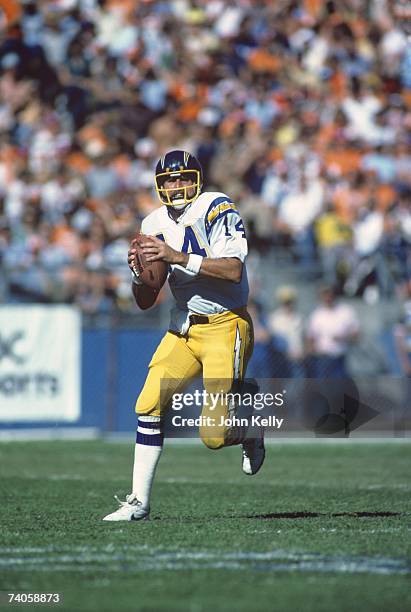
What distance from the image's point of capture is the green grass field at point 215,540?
13.4 ft

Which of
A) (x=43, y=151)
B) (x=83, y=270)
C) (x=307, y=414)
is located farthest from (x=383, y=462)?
(x=43, y=151)

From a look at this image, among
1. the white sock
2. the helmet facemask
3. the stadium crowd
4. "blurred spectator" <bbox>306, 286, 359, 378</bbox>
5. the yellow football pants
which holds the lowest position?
the white sock

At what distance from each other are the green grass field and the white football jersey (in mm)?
1192

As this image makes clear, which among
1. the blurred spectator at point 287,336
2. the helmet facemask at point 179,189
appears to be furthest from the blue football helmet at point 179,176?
the blurred spectator at point 287,336

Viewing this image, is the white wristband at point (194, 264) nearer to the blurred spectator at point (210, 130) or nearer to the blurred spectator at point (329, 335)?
the blurred spectator at point (210, 130)

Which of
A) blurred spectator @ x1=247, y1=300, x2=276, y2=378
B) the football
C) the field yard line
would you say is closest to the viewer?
the field yard line

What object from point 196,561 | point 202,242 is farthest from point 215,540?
point 202,242

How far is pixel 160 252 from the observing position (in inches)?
234

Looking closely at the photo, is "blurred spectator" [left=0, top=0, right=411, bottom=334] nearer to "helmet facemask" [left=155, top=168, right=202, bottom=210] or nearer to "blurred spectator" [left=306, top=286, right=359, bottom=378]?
"blurred spectator" [left=306, top=286, right=359, bottom=378]

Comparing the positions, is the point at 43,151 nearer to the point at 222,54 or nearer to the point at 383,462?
the point at 222,54

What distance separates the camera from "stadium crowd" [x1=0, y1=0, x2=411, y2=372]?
1418 centimetres

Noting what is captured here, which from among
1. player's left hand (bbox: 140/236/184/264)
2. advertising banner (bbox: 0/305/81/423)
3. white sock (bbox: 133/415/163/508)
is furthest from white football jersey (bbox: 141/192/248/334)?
advertising banner (bbox: 0/305/81/423)

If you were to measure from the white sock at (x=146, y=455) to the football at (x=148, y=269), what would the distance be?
74 centimetres

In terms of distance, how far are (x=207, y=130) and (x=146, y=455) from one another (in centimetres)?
938
